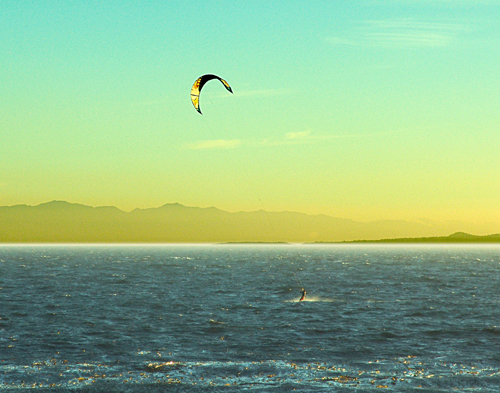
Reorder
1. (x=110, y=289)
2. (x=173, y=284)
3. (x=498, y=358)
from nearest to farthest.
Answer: (x=498, y=358) < (x=110, y=289) < (x=173, y=284)

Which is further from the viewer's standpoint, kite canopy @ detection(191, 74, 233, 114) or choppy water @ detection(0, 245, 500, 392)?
kite canopy @ detection(191, 74, 233, 114)

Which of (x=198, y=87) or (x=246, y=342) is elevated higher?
(x=198, y=87)

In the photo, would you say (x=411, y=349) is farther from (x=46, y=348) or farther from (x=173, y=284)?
(x=173, y=284)

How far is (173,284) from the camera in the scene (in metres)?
76.9

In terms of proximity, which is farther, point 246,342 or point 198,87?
point 198,87

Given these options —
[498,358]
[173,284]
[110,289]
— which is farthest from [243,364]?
[173,284]

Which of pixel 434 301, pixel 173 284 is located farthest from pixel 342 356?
pixel 173 284

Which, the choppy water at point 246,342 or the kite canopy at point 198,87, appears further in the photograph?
the kite canopy at point 198,87

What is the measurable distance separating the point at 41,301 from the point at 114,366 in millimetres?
30522

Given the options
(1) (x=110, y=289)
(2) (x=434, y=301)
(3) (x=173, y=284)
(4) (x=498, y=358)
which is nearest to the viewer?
(4) (x=498, y=358)

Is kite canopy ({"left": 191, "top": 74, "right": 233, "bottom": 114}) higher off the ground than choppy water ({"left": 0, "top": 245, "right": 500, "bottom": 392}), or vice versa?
kite canopy ({"left": 191, "top": 74, "right": 233, "bottom": 114})

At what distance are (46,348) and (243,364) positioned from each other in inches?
458

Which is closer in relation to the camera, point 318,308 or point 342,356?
point 342,356

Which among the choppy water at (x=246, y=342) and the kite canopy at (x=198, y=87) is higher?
the kite canopy at (x=198, y=87)
